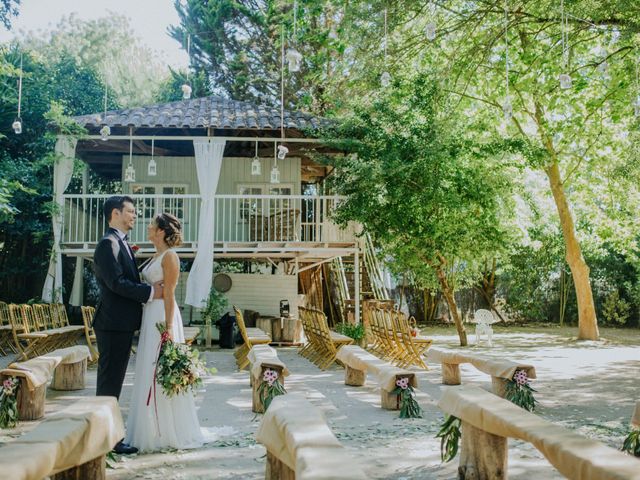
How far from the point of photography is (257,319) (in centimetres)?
1681

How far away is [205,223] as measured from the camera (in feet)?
50.4

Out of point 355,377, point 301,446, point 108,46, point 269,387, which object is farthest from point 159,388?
point 108,46

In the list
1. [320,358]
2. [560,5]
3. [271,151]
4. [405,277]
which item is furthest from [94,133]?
[405,277]

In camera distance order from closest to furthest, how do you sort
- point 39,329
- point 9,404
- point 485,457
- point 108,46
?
point 485,457 < point 9,404 < point 39,329 < point 108,46

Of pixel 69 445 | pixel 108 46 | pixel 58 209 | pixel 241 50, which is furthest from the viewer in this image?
pixel 108 46

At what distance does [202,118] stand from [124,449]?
11922 mm

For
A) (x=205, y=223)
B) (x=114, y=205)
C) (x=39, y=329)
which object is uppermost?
(x=205, y=223)

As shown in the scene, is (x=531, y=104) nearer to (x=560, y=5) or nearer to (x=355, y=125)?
(x=355, y=125)

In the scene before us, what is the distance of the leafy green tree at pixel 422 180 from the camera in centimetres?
1356

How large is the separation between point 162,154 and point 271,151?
9.73 ft

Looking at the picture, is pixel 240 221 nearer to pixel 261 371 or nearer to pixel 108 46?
pixel 261 371

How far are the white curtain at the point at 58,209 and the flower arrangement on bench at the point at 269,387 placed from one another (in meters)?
8.81

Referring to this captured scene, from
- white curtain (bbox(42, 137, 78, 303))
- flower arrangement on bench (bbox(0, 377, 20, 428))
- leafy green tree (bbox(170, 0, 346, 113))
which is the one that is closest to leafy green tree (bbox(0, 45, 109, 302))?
white curtain (bbox(42, 137, 78, 303))

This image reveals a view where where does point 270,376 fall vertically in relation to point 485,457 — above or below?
above
